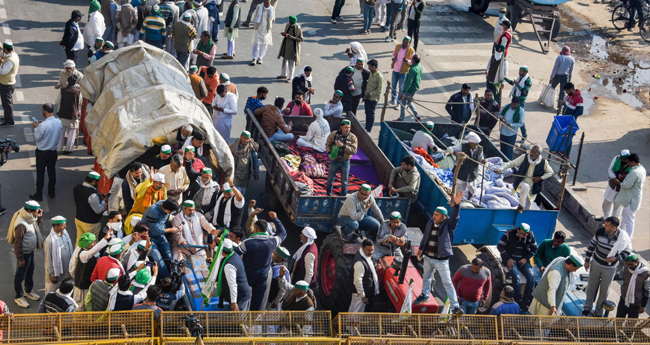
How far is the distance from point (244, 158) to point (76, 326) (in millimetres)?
5386

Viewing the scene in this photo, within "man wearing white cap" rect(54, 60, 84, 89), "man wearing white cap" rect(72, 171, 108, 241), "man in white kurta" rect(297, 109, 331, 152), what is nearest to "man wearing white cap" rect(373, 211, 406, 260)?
"man in white kurta" rect(297, 109, 331, 152)

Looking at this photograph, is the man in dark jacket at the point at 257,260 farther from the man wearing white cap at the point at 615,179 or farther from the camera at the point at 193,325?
the man wearing white cap at the point at 615,179

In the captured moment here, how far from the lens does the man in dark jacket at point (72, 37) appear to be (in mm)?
17828

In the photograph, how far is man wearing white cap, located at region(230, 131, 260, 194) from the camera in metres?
13.6

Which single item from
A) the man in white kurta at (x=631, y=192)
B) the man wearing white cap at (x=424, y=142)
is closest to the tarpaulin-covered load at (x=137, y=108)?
the man wearing white cap at (x=424, y=142)

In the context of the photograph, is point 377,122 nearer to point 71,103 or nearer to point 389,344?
point 71,103

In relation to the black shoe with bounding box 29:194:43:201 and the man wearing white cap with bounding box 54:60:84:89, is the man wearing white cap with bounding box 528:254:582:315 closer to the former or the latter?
the black shoe with bounding box 29:194:43:201

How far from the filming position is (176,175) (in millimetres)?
12367

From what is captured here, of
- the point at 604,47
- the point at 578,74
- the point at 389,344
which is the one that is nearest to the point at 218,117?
the point at 389,344

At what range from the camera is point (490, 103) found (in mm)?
17531

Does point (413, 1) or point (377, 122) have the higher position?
point (413, 1)

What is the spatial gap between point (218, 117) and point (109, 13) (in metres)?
5.92

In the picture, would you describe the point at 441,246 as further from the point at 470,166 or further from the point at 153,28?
the point at 153,28

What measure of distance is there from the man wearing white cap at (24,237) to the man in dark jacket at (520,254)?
701 cm
